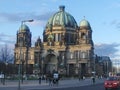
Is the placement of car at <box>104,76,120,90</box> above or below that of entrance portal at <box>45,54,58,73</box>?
below

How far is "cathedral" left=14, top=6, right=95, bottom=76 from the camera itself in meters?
165

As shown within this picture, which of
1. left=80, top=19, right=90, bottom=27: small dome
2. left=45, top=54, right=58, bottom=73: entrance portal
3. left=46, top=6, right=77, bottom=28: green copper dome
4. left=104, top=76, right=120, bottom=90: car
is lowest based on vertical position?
left=104, top=76, right=120, bottom=90: car

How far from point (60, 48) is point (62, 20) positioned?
1243 centimetres

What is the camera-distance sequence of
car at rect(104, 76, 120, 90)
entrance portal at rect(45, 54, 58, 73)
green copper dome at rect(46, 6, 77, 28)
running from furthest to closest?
entrance portal at rect(45, 54, 58, 73) → green copper dome at rect(46, 6, 77, 28) → car at rect(104, 76, 120, 90)

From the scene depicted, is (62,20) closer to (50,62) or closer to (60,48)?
(60,48)

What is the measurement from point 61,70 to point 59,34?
17.1 metres

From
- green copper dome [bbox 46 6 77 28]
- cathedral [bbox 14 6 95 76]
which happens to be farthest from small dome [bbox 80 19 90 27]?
green copper dome [bbox 46 6 77 28]

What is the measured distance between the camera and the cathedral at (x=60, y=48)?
165m

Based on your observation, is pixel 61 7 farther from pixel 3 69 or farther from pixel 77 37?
pixel 3 69

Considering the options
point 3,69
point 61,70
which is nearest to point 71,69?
point 61,70

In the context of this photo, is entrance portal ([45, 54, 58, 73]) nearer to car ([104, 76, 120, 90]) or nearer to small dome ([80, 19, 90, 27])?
small dome ([80, 19, 90, 27])

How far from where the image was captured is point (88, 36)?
166m

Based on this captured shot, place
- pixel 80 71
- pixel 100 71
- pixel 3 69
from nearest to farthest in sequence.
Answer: pixel 3 69, pixel 80 71, pixel 100 71

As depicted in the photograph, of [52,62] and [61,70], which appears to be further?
[52,62]
